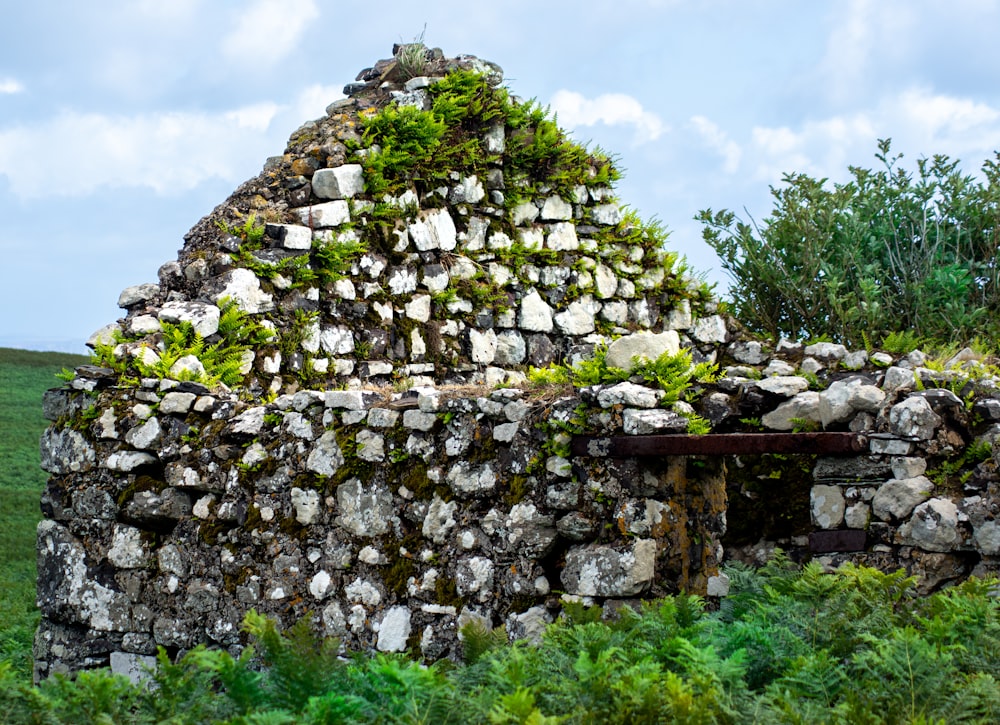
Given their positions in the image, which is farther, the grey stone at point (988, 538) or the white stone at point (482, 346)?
the white stone at point (482, 346)

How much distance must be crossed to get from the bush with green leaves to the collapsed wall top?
108 inches

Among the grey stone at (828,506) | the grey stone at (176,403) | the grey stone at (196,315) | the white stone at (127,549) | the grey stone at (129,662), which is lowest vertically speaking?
the grey stone at (129,662)

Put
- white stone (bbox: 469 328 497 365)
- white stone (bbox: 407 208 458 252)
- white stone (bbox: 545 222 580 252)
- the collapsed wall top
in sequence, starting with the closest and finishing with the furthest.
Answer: the collapsed wall top < white stone (bbox: 407 208 458 252) < white stone (bbox: 469 328 497 365) < white stone (bbox: 545 222 580 252)

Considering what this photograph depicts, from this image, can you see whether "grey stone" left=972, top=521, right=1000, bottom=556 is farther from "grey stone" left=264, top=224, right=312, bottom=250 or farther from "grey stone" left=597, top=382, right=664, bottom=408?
"grey stone" left=264, top=224, right=312, bottom=250

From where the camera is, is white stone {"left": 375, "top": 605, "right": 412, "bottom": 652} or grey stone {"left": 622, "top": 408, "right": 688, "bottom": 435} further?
white stone {"left": 375, "top": 605, "right": 412, "bottom": 652}

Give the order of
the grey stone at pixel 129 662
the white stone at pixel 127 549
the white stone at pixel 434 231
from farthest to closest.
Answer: the white stone at pixel 434 231 → the white stone at pixel 127 549 → the grey stone at pixel 129 662

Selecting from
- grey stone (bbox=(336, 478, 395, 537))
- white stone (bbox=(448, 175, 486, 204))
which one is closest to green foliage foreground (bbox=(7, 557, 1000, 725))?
grey stone (bbox=(336, 478, 395, 537))

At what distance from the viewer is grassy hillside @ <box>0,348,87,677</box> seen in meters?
12.9

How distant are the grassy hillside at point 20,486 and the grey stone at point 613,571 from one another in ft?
20.2

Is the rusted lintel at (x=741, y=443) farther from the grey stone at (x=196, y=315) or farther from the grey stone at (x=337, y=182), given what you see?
the grey stone at (x=337, y=182)

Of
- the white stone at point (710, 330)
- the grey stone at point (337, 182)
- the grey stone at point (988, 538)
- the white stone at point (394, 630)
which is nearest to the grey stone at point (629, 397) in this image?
the grey stone at point (988, 538)

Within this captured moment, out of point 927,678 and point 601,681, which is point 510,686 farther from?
point 927,678

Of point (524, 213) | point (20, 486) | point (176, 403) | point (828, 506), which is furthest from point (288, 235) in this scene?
point (20, 486)

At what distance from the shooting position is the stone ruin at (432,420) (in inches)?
272
